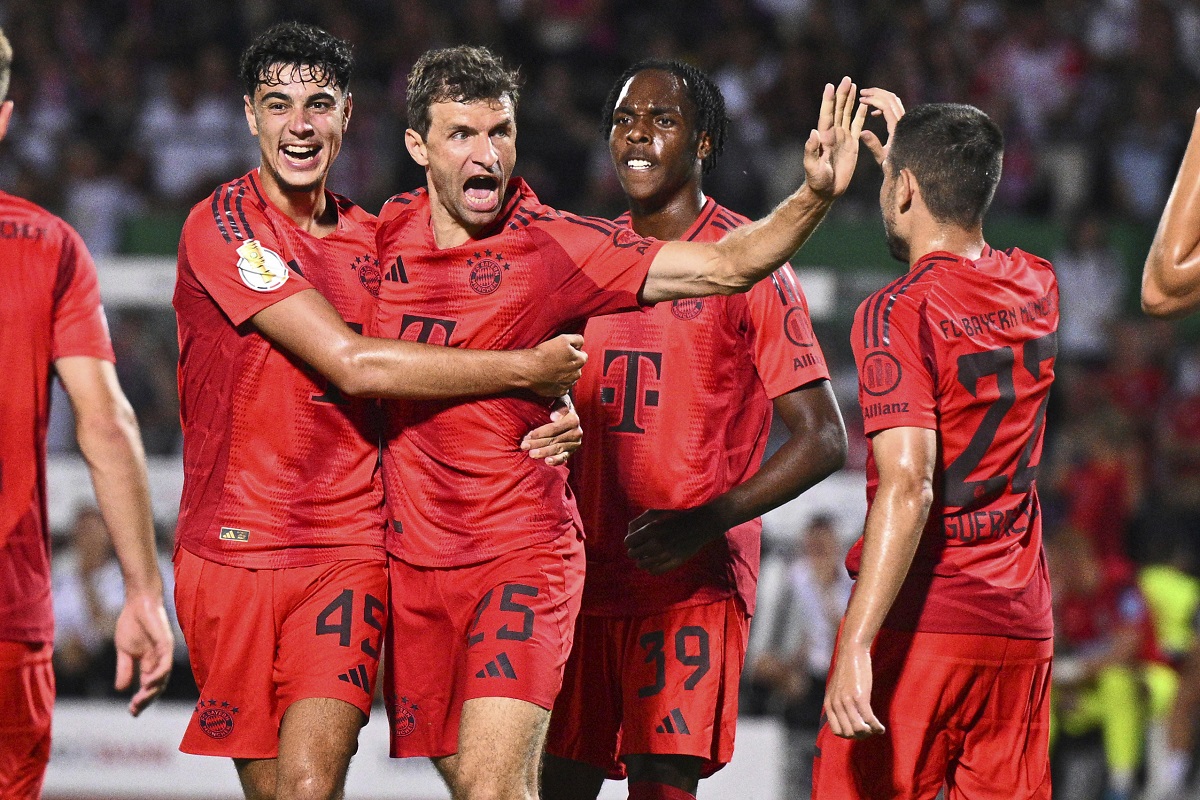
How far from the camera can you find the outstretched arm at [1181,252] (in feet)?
11.5

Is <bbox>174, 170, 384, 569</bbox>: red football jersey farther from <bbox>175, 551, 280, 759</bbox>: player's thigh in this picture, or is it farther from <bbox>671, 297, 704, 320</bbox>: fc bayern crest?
<bbox>671, 297, 704, 320</bbox>: fc bayern crest

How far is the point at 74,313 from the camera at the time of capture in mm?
4062

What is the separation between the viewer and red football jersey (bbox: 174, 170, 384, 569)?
4527 millimetres

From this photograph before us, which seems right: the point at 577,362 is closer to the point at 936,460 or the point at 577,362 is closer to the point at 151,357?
the point at 936,460

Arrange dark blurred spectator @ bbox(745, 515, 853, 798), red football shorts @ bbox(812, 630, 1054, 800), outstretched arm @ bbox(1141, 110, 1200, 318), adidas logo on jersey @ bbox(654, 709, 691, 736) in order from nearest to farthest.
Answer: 1. outstretched arm @ bbox(1141, 110, 1200, 318)
2. red football shorts @ bbox(812, 630, 1054, 800)
3. adidas logo on jersey @ bbox(654, 709, 691, 736)
4. dark blurred spectator @ bbox(745, 515, 853, 798)

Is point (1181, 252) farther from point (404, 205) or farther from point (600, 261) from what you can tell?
point (404, 205)

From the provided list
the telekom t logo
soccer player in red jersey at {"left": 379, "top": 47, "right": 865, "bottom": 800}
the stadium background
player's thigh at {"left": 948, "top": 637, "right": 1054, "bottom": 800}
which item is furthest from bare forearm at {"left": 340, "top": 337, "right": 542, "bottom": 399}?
the stadium background

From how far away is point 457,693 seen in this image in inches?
178

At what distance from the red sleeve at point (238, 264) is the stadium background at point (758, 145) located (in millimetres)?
5523

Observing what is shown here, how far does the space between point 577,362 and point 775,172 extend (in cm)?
811

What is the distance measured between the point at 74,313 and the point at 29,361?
17 cm

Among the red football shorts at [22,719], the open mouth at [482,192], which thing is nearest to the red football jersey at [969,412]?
the open mouth at [482,192]

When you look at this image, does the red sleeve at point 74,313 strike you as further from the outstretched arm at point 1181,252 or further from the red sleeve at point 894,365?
the outstretched arm at point 1181,252

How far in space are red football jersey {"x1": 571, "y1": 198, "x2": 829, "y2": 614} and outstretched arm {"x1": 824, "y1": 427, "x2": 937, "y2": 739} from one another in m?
0.96
